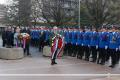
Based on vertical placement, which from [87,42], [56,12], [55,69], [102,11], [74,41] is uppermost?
[102,11]

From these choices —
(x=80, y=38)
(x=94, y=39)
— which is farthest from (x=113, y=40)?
(x=80, y=38)

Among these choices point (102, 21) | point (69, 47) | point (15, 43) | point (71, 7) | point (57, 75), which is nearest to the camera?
point (57, 75)

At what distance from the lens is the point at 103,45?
17062mm

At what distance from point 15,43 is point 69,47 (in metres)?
4.24

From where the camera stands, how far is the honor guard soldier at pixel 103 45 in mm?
16844

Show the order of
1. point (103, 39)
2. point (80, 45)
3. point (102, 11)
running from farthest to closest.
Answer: point (102, 11) → point (80, 45) → point (103, 39)

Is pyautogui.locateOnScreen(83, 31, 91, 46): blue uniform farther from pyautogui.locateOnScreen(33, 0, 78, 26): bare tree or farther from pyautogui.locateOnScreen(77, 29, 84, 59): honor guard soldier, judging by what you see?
pyautogui.locateOnScreen(33, 0, 78, 26): bare tree

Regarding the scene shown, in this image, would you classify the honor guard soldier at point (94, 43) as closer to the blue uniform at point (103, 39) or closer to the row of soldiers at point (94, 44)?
the row of soldiers at point (94, 44)

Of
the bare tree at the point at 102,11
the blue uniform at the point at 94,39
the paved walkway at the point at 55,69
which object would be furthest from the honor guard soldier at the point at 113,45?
the bare tree at the point at 102,11

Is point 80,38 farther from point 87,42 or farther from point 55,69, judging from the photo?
point 55,69

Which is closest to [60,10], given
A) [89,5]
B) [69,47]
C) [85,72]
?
[89,5]

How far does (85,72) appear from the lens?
47.1 ft

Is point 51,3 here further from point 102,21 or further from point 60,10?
point 102,21

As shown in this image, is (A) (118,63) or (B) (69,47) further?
(B) (69,47)
